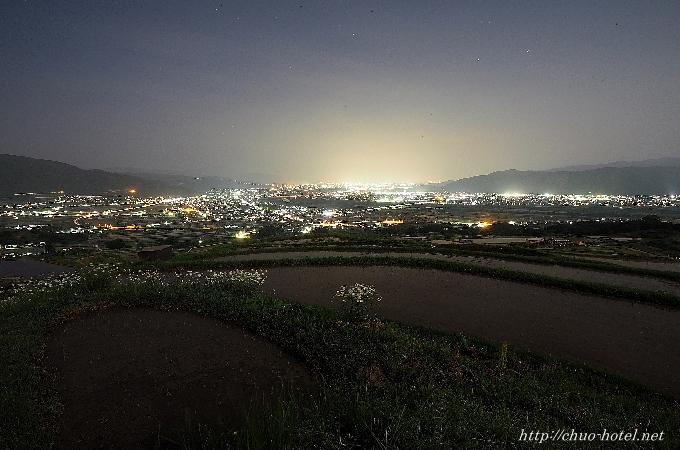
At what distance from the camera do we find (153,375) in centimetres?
786

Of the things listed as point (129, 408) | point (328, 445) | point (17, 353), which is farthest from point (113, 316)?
point (328, 445)

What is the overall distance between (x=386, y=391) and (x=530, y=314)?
9.35 m

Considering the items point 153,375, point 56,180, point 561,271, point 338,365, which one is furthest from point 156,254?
point 56,180

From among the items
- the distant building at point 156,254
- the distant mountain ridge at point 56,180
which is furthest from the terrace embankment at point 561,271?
the distant mountain ridge at point 56,180

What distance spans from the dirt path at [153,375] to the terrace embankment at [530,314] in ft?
17.7

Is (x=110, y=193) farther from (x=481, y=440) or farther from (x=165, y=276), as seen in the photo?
(x=481, y=440)

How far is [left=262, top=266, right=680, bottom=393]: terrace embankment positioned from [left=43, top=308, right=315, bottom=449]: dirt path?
17.7 ft

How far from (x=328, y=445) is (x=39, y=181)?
200m

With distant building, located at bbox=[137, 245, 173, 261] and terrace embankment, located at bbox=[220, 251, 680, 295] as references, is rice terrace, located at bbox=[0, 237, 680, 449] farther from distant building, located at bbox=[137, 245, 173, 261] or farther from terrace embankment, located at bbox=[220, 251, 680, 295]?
distant building, located at bbox=[137, 245, 173, 261]

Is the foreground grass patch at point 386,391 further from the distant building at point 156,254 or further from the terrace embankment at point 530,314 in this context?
the distant building at point 156,254

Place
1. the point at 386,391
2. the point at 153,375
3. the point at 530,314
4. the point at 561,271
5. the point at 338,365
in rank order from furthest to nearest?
1. the point at 561,271
2. the point at 530,314
3. the point at 338,365
4. the point at 153,375
5. the point at 386,391

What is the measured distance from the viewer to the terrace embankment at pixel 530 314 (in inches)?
377

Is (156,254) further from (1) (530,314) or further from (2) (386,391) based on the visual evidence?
(1) (530,314)

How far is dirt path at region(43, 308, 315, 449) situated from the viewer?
6.11 meters
